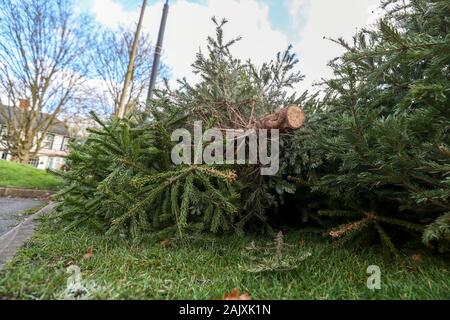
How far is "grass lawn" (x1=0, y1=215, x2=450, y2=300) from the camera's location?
1634 mm

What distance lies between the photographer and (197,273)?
1.98 metres

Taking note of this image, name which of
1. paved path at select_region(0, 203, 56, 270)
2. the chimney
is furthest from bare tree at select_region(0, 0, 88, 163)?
paved path at select_region(0, 203, 56, 270)

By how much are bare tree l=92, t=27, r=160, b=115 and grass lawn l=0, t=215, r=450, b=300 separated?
13.3 m

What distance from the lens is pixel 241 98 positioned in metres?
3.08

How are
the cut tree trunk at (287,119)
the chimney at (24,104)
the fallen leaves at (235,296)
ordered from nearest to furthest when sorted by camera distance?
the fallen leaves at (235,296), the cut tree trunk at (287,119), the chimney at (24,104)

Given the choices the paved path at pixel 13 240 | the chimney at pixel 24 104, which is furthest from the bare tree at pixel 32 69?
the paved path at pixel 13 240

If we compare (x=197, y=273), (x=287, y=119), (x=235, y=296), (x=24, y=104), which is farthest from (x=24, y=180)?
(x=24, y=104)

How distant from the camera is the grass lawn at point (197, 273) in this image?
64.3 inches

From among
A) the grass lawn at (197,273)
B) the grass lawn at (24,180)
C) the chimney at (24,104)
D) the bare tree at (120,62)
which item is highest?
the bare tree at (120,62)

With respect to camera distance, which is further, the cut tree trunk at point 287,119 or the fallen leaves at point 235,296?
the cut tree trunk at point 287,119

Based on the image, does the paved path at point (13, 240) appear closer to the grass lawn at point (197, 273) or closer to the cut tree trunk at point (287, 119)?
the grass lawn at point (197, 273)

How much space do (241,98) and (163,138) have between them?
97cm

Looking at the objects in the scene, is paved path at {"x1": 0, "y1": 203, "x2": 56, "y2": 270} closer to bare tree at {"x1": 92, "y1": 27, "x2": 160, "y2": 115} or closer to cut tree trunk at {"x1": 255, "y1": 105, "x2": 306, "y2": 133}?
cut tree trunk at {"x1": 255, "y1": 105, "x2": 306, "y2": 133}

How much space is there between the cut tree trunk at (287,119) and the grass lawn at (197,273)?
109 centimetres
